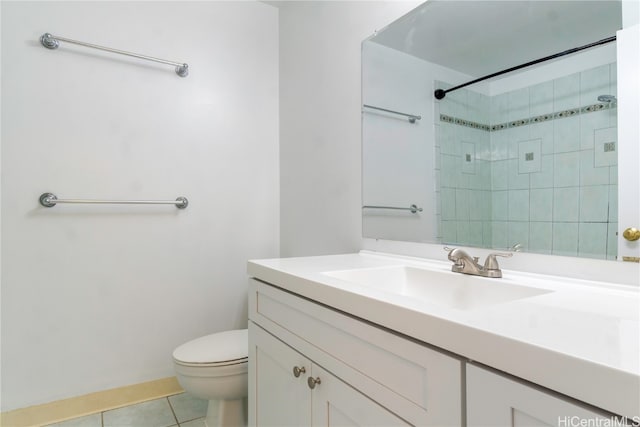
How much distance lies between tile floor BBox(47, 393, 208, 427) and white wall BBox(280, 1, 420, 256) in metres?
0.92

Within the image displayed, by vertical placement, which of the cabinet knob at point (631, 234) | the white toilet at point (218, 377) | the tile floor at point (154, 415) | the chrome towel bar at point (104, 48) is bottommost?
Result: the tile floor at point (154, 415)

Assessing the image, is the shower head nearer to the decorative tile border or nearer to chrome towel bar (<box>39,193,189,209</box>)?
the decorative tile border

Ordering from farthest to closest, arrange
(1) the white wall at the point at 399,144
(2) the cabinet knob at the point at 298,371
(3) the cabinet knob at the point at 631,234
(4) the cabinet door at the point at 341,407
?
(1) the white wall at the point at 399,144 → (2) the cabinet knob at the point at 298,371 → (3) the cabinet knob at the point at 631,234 → (4) the cabinet door at the point at 341,407

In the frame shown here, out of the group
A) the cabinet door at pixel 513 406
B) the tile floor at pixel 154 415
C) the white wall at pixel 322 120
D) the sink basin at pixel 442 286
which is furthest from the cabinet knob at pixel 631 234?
the tile floor at pixel 154 415

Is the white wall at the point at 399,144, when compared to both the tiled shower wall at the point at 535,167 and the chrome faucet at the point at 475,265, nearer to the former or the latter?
the tiled shower wall at the point at 535,167

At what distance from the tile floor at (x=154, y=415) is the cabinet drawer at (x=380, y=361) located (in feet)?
3.27

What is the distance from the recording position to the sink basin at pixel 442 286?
855 mm

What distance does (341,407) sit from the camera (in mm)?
766

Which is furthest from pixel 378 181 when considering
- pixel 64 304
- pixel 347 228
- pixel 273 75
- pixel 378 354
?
pixel 64 304

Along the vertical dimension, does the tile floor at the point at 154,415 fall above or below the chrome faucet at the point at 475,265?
below

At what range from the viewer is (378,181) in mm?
1472

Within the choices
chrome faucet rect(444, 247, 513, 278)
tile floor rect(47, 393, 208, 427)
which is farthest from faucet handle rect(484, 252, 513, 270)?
tile floor rect(47, 393, 208, 427)

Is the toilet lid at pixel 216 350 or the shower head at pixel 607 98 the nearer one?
the shower head at pixel 607 98

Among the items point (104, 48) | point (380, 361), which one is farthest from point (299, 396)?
point (104, 48)
